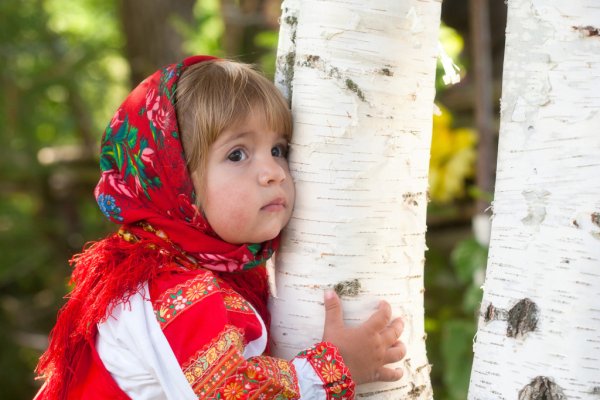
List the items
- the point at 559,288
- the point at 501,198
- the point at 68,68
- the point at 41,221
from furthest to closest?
the point at 41,221 < the point at 68,68 < the point at 501,198 < the point at 559,288

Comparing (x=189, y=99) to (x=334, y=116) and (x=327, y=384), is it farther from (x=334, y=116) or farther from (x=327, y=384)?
(x=327, y=384)

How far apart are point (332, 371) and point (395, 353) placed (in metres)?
0.18

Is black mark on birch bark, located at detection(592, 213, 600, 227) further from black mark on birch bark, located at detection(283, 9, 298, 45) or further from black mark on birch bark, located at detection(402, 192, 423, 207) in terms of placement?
black mark on birch bark, located at detection(283, 9, 298, 45)

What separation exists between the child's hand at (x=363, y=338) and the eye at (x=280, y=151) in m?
0.38

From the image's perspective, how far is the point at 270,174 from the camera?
1868 mm

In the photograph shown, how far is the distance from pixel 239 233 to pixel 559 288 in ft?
2.49

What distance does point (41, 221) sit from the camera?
21.4 ft

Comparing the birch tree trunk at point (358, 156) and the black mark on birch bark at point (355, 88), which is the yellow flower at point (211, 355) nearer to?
the birch tree trunk at point (358, 156)

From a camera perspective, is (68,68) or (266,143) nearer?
(266,143)

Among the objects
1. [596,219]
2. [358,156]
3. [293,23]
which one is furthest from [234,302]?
[596,219]

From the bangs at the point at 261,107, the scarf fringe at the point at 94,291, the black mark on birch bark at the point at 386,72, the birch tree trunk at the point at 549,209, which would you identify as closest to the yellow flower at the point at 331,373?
the birch tree trunk at the point at 549,209

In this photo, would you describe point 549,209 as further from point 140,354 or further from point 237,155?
point 140,354

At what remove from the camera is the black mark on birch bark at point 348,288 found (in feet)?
6.11

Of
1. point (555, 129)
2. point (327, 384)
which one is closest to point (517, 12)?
point (555, 129)
